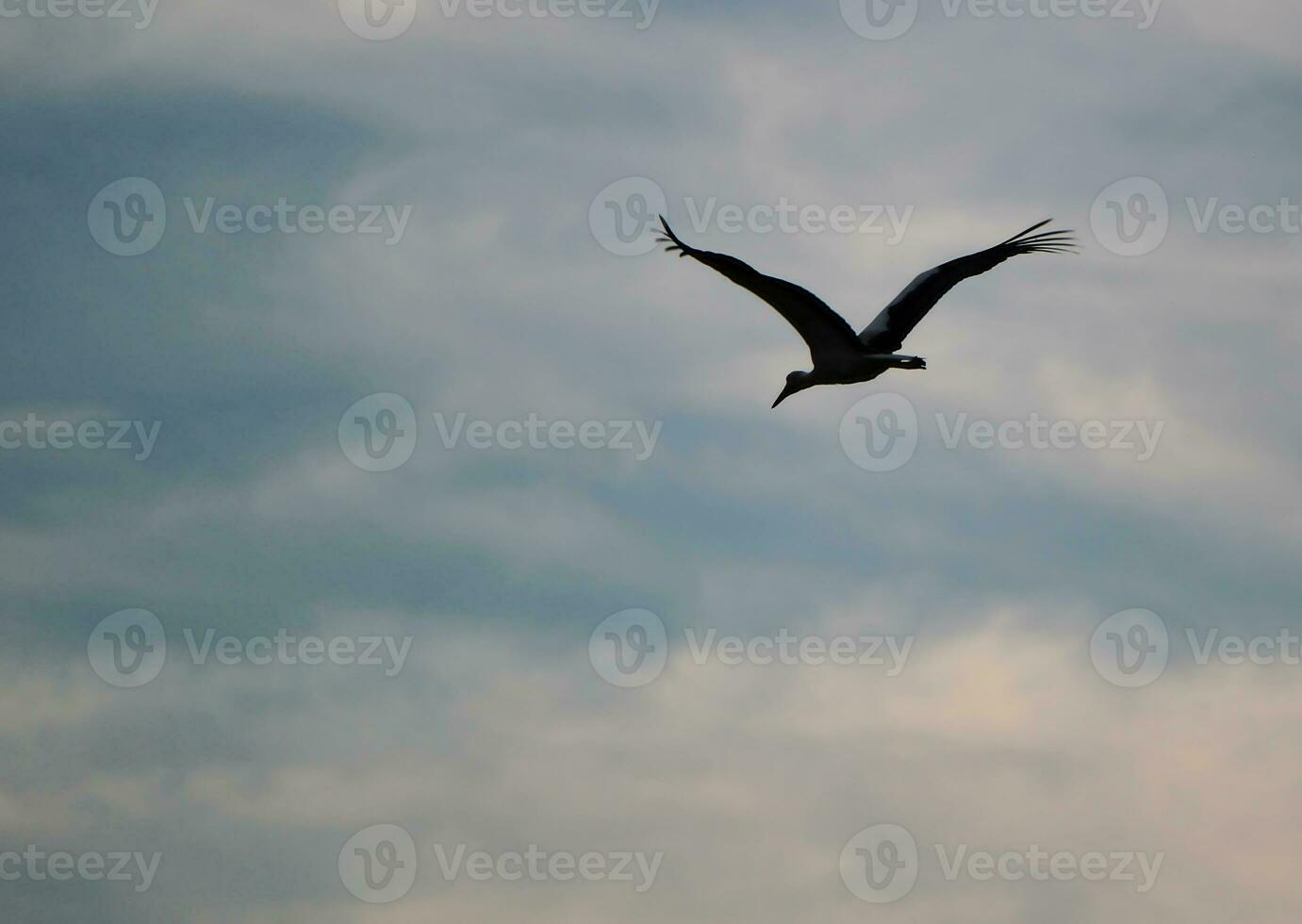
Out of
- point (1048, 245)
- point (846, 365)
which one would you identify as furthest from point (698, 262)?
point (1048, 245)

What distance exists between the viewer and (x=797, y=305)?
31.5 meters

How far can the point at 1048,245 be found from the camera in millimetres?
34156

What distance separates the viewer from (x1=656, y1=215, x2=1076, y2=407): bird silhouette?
31953 mm

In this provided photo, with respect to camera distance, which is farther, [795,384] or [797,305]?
[795,384]

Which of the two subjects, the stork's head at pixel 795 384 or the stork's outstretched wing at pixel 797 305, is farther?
the stork's head at pixel 795 384

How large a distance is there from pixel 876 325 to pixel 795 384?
7.34 ft

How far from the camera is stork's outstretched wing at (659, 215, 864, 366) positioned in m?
29.9

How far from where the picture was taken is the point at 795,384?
35.0m

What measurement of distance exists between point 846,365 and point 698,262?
4.99 meters

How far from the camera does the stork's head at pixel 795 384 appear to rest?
34.7 metres

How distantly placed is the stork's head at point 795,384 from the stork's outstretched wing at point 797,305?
70 centimetres

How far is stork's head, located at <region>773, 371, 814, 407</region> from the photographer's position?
34.7 m

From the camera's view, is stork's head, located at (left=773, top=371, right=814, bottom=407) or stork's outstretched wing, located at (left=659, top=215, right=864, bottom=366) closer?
stork's outstretched wing, located at (left=659, top=215, right=864, bottom=366)

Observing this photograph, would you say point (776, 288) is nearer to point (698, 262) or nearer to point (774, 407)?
point (698, 262)
